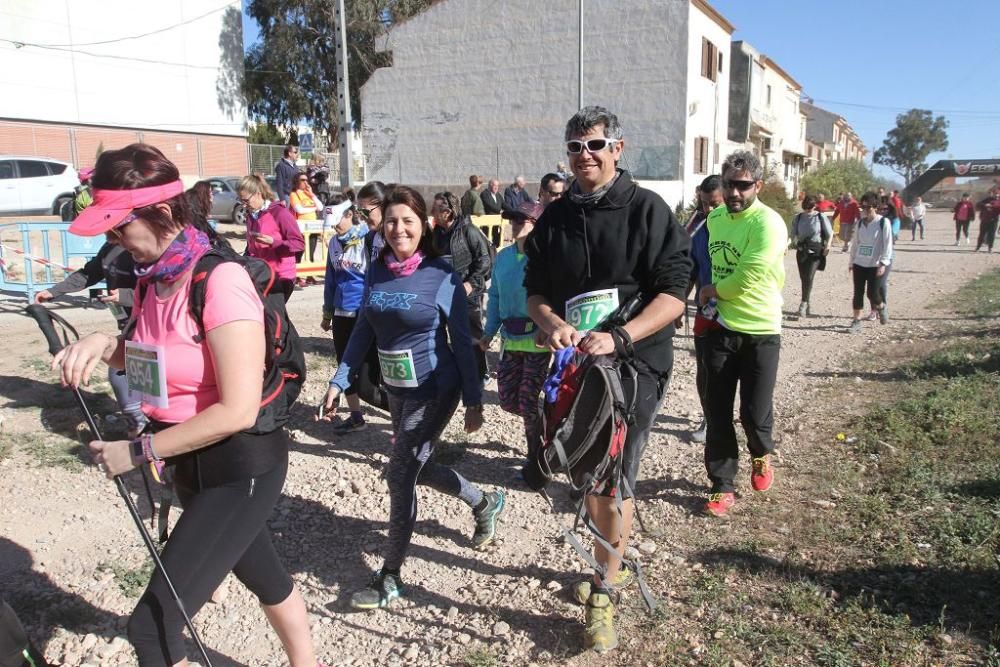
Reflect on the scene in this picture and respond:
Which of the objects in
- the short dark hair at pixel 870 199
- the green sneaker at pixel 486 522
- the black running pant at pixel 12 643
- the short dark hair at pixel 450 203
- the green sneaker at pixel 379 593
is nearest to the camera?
the black running pant at pixel 12 643

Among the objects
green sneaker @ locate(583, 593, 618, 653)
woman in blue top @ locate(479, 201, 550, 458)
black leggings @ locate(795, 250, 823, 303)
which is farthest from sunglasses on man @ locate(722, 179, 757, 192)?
black leggings @ locate(795, 250, 823, 303)

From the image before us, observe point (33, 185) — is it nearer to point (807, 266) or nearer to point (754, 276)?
point (807, 266)

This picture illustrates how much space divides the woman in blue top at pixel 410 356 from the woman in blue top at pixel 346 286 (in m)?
1.96

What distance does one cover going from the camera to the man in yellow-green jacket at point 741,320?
4.25 meters

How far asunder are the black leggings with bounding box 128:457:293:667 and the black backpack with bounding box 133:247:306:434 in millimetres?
198

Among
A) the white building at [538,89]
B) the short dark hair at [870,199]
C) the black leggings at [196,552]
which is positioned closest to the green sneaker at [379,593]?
the black leggings at [196,552]

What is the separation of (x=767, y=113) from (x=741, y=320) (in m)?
37.8

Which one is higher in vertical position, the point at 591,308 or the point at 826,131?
the point at 826,131

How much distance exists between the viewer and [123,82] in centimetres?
3017

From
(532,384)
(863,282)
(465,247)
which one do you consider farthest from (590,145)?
(863,282)

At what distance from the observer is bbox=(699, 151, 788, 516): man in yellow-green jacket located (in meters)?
4.25

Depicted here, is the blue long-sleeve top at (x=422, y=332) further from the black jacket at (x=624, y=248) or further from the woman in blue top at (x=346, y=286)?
the woman in blue top at (x=346, y=286)

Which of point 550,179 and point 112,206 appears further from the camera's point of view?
point 550,179

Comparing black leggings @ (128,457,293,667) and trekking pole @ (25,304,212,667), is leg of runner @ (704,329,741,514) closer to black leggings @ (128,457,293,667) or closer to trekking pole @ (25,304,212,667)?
black leggings @ (128,457,293,667)
